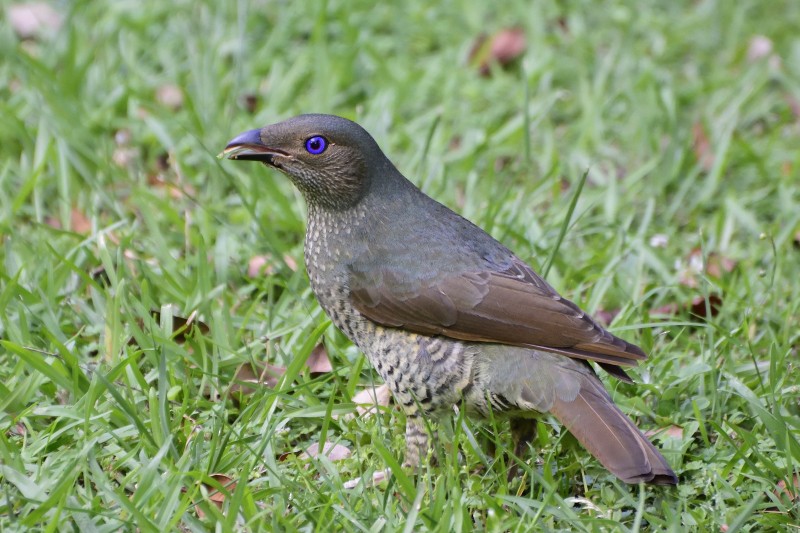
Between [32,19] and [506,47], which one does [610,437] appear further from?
[32,19]

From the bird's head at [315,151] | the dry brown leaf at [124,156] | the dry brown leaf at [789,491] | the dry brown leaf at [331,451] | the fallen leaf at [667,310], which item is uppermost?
the bird's head at [315,151]

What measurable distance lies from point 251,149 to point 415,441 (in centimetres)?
Result: 134

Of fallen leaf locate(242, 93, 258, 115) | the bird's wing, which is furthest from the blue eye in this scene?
fallen leaf locate(242, 93, 258, 115)

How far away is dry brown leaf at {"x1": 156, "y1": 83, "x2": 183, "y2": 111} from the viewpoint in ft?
21.8

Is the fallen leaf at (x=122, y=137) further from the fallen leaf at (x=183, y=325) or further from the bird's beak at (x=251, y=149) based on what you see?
the bird's beak at (x=251, y=149)

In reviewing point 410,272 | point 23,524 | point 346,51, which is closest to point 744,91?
point 346,51

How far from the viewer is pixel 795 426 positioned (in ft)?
13.3

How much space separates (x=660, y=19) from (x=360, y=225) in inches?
165

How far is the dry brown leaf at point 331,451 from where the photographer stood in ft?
13.3

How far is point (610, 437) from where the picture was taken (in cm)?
359

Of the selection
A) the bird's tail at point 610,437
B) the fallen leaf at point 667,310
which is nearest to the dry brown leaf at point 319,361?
the bird's tail at point 610,437

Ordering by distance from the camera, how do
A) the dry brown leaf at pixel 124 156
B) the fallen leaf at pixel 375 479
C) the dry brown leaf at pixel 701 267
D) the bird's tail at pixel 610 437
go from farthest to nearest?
the dry brown leaf at pixel 124 156 < the dry brown leaf at pixel 701 267 < the fallen leaf at pixel 375 479 < the bird's tail at pixel 610 437

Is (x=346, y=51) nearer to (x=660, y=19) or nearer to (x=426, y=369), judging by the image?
(x=660, y=19)

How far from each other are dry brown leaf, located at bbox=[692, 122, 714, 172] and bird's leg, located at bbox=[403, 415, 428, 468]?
3111mm
